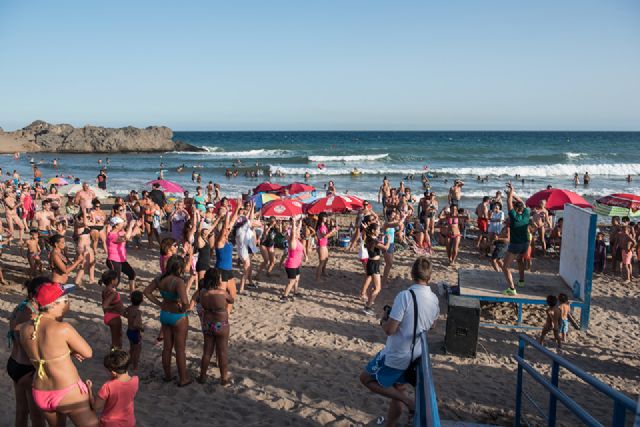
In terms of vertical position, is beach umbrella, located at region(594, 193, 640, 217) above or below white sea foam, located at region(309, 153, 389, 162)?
below

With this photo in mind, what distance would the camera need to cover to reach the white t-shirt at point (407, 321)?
147 inches

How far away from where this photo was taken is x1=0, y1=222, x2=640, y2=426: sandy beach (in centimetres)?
496

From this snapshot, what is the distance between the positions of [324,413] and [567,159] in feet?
158

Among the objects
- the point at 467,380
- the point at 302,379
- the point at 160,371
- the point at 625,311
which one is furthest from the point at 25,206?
the point at 625,311

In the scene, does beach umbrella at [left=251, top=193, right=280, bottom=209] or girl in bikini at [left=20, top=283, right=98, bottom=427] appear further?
beach umbrella at [left=251, top=193, right=280, bottom=209]

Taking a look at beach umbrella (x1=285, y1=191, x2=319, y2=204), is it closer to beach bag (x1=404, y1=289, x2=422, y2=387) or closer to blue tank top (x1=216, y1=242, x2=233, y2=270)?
blue tank top (x1=216, y1=242, x2=233, y2=270)

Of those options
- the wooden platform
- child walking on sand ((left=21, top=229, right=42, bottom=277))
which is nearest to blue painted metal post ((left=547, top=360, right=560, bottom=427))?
the wooden platform

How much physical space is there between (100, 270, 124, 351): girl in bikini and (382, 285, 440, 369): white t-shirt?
3.15 meters

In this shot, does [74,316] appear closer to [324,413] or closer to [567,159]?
[324,413]

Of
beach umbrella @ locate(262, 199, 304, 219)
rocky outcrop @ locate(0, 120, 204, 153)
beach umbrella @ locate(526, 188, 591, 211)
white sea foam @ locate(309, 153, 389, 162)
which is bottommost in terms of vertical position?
beach umbrella @ locate(262, 199, 304, 219)

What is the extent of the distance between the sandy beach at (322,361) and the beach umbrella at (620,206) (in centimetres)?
245

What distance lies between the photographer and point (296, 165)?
4438 centimetres

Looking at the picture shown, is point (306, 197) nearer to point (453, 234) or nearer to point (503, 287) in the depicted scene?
point (453, 234)

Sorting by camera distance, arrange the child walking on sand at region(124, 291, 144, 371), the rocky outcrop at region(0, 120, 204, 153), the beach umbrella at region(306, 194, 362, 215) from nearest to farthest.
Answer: the child walking on sand at region(124, 291, 144, 371) < the beach umbrella at region(306, 194, 362, 215) < the rocky outcrop at region(0, 120, 204, 153)
